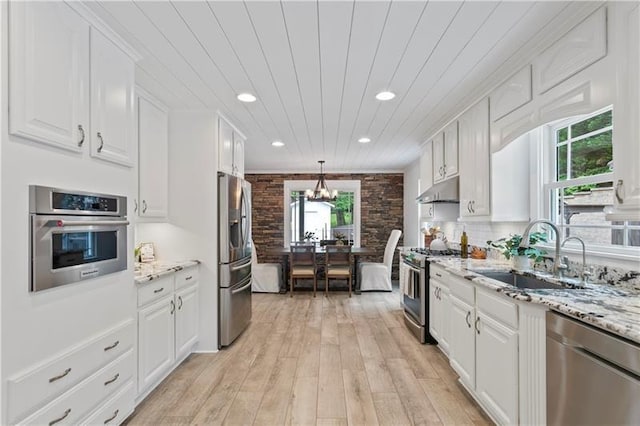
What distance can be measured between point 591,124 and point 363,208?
5.22m

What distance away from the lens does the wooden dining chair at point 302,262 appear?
19.2 feet

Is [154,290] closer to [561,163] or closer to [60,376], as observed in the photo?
[60,376]

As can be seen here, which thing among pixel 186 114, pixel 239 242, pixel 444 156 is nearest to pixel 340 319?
pixel 239 242

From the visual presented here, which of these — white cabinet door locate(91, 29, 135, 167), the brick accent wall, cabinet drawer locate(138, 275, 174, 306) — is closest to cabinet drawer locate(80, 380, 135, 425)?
cabinet drawer locate(138, 275, 174, 306)

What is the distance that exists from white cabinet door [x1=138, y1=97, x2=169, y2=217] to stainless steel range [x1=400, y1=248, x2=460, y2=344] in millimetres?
2656

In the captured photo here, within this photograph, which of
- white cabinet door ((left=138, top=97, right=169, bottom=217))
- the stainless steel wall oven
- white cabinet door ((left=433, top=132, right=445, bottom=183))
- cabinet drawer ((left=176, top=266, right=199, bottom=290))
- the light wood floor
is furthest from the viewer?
white cabinet door ((left=433, top=132, right=445, bottom=183))

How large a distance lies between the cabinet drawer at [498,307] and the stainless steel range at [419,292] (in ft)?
4.34

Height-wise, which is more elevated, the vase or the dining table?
the vase

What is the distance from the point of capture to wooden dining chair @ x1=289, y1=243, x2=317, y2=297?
19.2ft

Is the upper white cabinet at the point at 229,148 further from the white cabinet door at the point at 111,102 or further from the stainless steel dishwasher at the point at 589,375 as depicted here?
the stainless steel dishwasher at the point at 589,375

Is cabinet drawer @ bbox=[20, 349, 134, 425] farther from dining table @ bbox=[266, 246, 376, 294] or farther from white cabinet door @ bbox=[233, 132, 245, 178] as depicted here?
dining table @ bbox=[266, 246, 376, 294]

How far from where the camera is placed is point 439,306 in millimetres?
3148

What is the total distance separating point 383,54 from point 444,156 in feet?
6.58

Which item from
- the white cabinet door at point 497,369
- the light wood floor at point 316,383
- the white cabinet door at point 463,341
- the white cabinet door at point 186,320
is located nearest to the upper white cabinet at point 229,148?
the white cabinet door at point 186,320
